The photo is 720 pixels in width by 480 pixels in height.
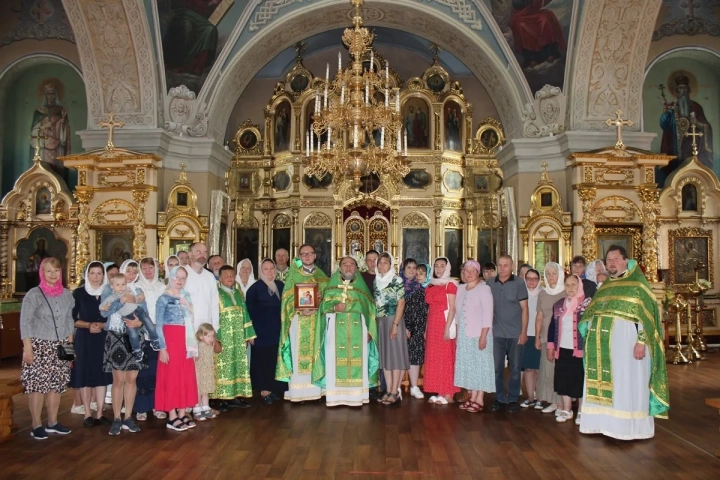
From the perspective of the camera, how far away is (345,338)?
722 centimetres

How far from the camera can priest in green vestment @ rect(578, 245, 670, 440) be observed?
577cm

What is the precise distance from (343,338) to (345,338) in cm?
2

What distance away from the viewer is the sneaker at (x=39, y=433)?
5.85 metres

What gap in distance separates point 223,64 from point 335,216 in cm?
441

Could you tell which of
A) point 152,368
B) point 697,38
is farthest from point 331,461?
point 697,38

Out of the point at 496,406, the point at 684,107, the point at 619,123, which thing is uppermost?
the point at 684,107

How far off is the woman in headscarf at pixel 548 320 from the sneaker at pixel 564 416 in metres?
0.24

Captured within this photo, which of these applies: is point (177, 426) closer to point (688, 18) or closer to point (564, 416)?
point (564, 416)

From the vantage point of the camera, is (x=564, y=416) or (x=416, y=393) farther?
(x=416, y=393)

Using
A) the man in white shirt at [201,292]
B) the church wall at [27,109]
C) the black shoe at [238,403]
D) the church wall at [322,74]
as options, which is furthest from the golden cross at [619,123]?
the church wall at [27,109]

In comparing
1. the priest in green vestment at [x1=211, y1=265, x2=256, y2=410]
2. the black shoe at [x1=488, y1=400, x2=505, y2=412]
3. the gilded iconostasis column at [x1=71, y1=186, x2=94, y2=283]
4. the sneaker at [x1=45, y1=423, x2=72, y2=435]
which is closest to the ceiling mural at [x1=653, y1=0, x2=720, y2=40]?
the black shoe at [x1=488, y1=400, x2=505, y2=412]

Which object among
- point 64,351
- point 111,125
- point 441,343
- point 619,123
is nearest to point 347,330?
point 441,343

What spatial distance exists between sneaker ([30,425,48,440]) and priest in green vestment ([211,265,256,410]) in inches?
64.3

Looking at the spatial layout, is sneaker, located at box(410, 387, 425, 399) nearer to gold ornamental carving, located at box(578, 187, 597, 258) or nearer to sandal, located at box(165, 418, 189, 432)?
sandal, located at box(165, 418, 189, 432)
